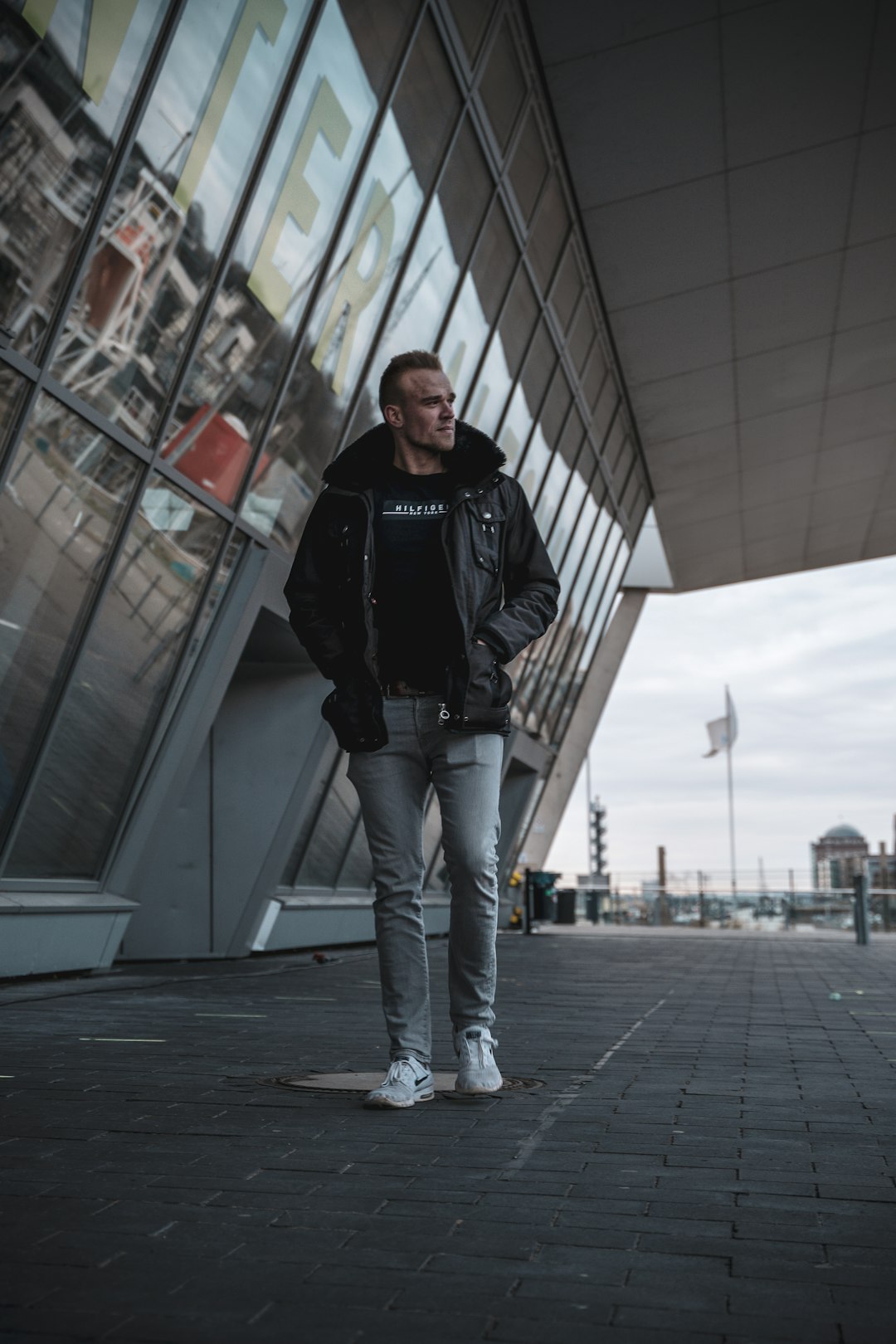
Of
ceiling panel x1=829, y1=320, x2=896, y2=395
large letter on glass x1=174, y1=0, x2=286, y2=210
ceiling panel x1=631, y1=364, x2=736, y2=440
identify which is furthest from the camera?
ceiling panel x1=631, y1=364, x2=736, y2=440

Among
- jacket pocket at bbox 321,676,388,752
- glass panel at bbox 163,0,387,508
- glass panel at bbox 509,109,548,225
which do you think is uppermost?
glass panel at bbox 509,109,548,225

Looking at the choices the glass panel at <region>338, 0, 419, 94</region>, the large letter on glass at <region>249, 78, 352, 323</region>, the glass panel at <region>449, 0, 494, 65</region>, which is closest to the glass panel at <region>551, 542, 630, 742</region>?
the glass panel at <region>449, 0, 494, 65</region>

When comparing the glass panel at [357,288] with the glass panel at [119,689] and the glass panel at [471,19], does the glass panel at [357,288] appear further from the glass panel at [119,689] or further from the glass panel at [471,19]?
the glass panel at [119,689]

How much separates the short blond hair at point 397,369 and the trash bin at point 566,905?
88.6 ft

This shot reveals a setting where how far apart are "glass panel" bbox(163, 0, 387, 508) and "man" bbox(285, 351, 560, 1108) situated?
5.05 m

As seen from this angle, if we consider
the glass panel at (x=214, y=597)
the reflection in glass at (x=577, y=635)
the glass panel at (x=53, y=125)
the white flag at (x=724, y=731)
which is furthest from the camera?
the white flag at (x=724, y=731)

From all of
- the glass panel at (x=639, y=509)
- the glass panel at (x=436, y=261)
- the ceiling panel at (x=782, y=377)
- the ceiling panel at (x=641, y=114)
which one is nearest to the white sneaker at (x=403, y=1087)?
the glass panel at (x=436, y=261)

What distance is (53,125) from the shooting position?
7.00 metres

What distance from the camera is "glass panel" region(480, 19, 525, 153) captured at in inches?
466

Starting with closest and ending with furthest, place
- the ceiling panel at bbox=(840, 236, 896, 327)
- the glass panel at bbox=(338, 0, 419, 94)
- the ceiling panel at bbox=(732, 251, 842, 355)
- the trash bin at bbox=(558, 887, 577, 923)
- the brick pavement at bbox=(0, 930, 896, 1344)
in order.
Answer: the brick pavement at bbox=(0, 930, 896, 1344) < the glass panel at bbox=(338, 0, 419, 94) < the ceiling panel at bbox=(840, 236, 896, 327) < the ceiling panel at bbox=(732, 251, 842, 355) < the trash bin at bbox=(558, 887, 577, 923)

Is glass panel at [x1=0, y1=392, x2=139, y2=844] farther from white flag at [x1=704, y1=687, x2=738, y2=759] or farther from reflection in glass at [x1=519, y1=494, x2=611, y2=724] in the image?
white flag at [x1=704, y1=687, x2=738, y2=759]

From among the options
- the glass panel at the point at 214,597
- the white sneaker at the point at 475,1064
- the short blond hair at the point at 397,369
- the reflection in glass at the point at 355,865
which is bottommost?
the white sneaker at the point at 475,1064

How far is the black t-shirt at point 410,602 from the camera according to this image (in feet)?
14.3

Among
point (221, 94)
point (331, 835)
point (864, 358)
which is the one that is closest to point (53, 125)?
point (221, 94)
